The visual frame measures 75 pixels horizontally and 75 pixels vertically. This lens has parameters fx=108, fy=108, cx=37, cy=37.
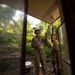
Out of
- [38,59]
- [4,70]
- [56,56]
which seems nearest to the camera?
[4,70]

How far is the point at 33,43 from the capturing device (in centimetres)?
258

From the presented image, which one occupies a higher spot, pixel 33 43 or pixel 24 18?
pixel 24 18

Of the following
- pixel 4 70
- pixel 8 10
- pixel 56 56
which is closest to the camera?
pixel 4 70

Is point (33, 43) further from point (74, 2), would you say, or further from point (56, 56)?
point (74, 2)

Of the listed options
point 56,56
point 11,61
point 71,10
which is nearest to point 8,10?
point 11,61

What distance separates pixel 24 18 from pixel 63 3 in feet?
1.48

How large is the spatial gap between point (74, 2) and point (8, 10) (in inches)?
28.2

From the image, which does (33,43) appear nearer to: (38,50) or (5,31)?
(38,50)

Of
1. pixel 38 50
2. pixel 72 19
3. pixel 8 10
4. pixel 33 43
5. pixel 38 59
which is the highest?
pixel 8 10

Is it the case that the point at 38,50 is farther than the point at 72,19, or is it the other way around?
the point at 38,50

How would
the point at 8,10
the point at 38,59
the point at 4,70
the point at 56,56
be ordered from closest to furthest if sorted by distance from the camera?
the point at 4,70 → the point at 8,10 → the point at 38,59 → the point at 56,56

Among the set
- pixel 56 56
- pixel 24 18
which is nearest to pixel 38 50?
pixel 56 56

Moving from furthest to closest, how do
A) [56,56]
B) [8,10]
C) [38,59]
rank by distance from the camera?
[56,56], [38,59], [8,10]

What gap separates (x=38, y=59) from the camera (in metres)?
2.50
